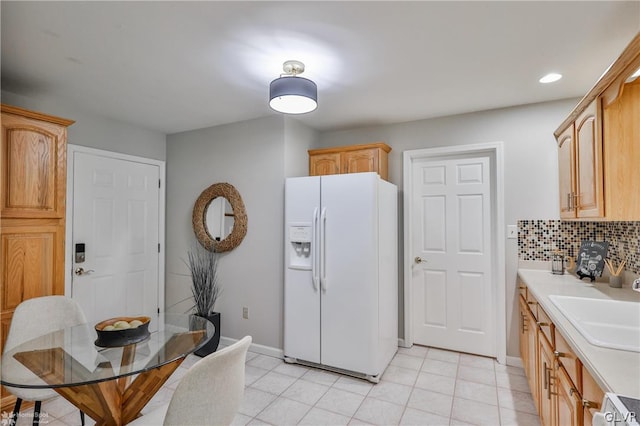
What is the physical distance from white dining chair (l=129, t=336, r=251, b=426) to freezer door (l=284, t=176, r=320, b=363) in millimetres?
1557

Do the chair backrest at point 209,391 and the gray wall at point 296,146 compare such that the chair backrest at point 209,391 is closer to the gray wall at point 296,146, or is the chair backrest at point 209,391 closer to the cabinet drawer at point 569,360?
the cabinet drawer at point 569,360

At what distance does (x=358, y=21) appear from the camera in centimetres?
178

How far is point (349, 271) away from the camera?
2.87 meters

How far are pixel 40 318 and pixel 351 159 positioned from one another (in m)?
2.78

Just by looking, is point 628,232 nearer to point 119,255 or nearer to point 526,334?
point 526,334

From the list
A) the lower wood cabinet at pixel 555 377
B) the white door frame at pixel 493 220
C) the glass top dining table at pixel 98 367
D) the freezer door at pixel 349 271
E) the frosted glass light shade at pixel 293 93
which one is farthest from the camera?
the white door frame at pixel 493 220

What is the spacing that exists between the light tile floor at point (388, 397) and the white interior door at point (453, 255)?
283 mm

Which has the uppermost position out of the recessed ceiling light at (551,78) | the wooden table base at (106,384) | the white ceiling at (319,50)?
the white ceiling at (319,50)

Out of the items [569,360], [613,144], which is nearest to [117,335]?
[569,360]

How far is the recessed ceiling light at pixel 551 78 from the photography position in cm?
242

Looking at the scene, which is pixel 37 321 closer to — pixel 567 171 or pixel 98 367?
pixel 98 367

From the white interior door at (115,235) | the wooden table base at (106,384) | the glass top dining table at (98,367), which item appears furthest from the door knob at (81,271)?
the wooden table base at (106,384)

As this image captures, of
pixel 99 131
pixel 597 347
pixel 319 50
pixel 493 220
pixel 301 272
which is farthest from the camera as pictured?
pixel 99 131

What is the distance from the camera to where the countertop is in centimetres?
105
